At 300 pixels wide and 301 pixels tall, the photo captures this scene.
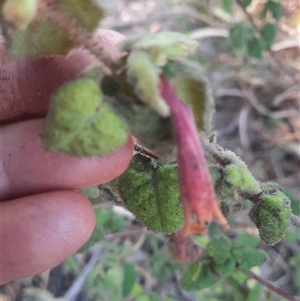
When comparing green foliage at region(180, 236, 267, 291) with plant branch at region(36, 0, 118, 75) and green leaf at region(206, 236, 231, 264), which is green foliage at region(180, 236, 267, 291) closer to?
green leaf at region(206, 236, 231, 264)

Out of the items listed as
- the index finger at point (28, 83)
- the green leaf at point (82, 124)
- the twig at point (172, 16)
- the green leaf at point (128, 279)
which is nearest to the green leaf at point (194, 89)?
the green leaf at point (82, 124)

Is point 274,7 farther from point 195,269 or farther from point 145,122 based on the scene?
point 145,122

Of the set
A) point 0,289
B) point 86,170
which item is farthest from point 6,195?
point 0,289

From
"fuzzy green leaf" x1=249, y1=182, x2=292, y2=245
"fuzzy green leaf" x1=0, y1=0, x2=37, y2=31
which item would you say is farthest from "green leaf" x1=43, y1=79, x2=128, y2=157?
"fuzzy green leaf" x1=249, y1=182, x2=292, y2=245

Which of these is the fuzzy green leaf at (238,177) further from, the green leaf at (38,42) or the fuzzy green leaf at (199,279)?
the fuzzy green leaf at (199,279)

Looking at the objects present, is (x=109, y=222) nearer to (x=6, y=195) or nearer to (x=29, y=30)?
(x=6, y=195)
